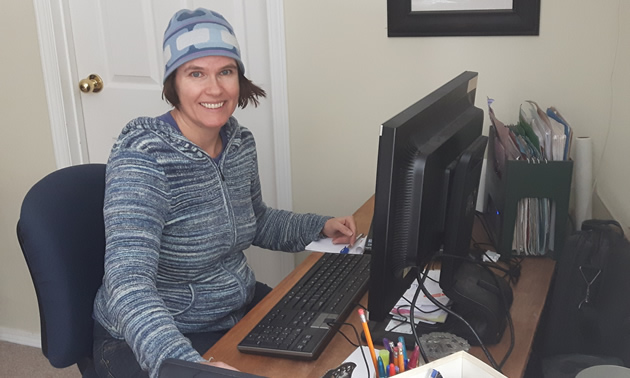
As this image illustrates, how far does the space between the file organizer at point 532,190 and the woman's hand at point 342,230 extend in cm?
36

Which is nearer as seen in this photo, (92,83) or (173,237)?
(173,237)

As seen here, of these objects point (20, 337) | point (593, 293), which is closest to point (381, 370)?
point (593, 293)

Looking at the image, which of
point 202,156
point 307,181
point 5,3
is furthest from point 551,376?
point 5,3

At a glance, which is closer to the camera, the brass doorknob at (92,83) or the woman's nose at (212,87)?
the woman's nose at (212,87)

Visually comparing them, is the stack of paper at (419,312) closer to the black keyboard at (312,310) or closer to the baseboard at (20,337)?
the black keyboard at (312,310)

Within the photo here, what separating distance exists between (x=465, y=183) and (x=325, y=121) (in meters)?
1.10

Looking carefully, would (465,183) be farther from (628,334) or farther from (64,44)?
(64,44)

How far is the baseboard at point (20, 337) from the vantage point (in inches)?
111

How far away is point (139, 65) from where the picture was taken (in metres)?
2.39

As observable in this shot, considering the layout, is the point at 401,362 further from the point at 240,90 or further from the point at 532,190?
the point at 240,90

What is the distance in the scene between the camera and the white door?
2201 mm

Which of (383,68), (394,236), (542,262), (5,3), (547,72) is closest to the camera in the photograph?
(394,236)

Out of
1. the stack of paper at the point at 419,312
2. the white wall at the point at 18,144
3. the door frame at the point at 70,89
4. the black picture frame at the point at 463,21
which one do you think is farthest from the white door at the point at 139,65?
the stack of paper at the point at 419,312

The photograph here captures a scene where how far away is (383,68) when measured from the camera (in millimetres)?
2053
